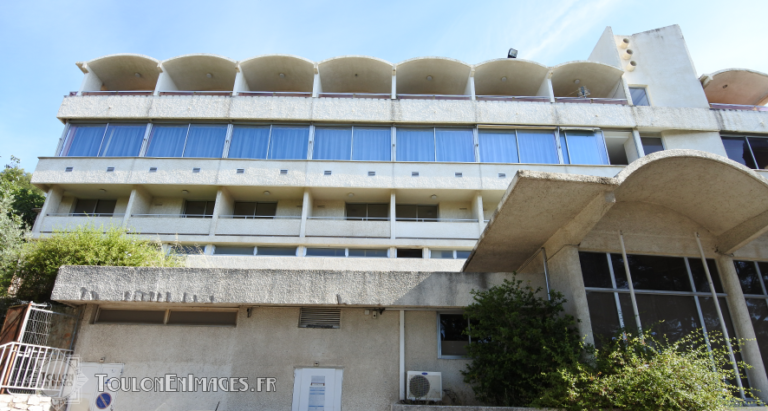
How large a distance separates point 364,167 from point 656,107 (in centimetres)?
1393

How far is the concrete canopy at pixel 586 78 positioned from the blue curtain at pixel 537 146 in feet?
13.2

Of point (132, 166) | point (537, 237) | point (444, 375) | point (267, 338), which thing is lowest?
point (444, 375)

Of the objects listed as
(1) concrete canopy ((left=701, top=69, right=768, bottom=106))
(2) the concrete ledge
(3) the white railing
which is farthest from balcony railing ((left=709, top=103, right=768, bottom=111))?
(3) the white railing

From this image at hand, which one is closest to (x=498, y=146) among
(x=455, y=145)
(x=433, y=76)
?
(x=455, y=145)

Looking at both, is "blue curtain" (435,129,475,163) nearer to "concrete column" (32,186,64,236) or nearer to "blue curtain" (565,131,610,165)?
"blue curtain" (565,131,610,165)

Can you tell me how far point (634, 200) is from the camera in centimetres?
934

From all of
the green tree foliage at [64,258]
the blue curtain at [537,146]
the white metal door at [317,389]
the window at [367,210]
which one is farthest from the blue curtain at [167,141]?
the blue curtain at [537,146]

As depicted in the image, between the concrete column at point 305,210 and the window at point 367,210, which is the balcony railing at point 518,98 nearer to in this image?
the window at point 367,210

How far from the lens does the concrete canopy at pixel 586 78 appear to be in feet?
72.1

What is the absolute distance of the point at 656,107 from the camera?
20.9 metres

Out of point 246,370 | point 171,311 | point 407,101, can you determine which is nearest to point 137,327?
point 171,311

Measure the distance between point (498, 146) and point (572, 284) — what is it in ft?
40.4

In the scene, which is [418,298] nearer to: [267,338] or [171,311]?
[267,338]

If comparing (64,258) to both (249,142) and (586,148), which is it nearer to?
(249,142)
